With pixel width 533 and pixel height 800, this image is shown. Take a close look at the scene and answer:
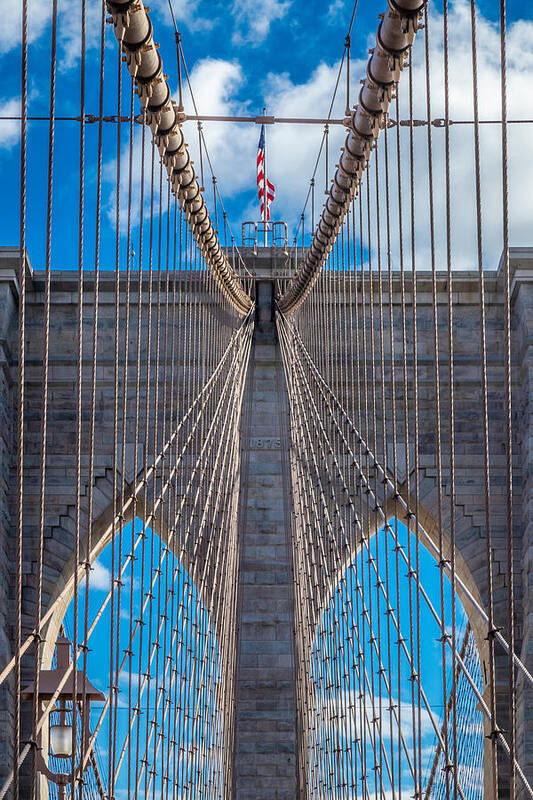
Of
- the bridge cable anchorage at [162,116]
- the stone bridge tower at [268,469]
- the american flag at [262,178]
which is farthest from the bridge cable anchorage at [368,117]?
the american flag at [262,178]

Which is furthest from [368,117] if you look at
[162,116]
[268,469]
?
[268,469]

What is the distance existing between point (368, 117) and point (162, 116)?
116 centimetres

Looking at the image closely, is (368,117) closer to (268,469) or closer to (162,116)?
(162,116)

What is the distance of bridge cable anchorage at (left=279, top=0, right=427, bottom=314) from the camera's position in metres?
6.30

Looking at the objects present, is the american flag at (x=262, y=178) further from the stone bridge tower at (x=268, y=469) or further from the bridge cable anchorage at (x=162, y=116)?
the bridge cable anchorage at (x=162, y=116)

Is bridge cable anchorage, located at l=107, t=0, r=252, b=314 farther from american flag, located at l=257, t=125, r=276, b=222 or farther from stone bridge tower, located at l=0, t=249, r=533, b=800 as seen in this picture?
american flag, located at l=257, t=125, r=276, b=222

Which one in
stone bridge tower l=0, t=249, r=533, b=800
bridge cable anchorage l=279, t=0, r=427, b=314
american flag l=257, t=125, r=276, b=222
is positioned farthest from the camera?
american flag l=257, t=125, r=276, b=222

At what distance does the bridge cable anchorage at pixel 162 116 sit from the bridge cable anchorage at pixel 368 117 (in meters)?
0.89

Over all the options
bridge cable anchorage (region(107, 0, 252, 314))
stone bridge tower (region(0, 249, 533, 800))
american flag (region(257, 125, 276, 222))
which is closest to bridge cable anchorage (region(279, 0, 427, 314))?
bridge cable anchorage (region(107, 0, 252, 314))

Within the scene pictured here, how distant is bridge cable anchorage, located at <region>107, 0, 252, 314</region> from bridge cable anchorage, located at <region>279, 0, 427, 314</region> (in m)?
0.89

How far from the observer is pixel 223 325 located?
14453 millimetres

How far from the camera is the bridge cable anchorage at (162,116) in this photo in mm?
6359

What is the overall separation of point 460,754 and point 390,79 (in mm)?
12251

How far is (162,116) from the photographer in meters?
8.27
